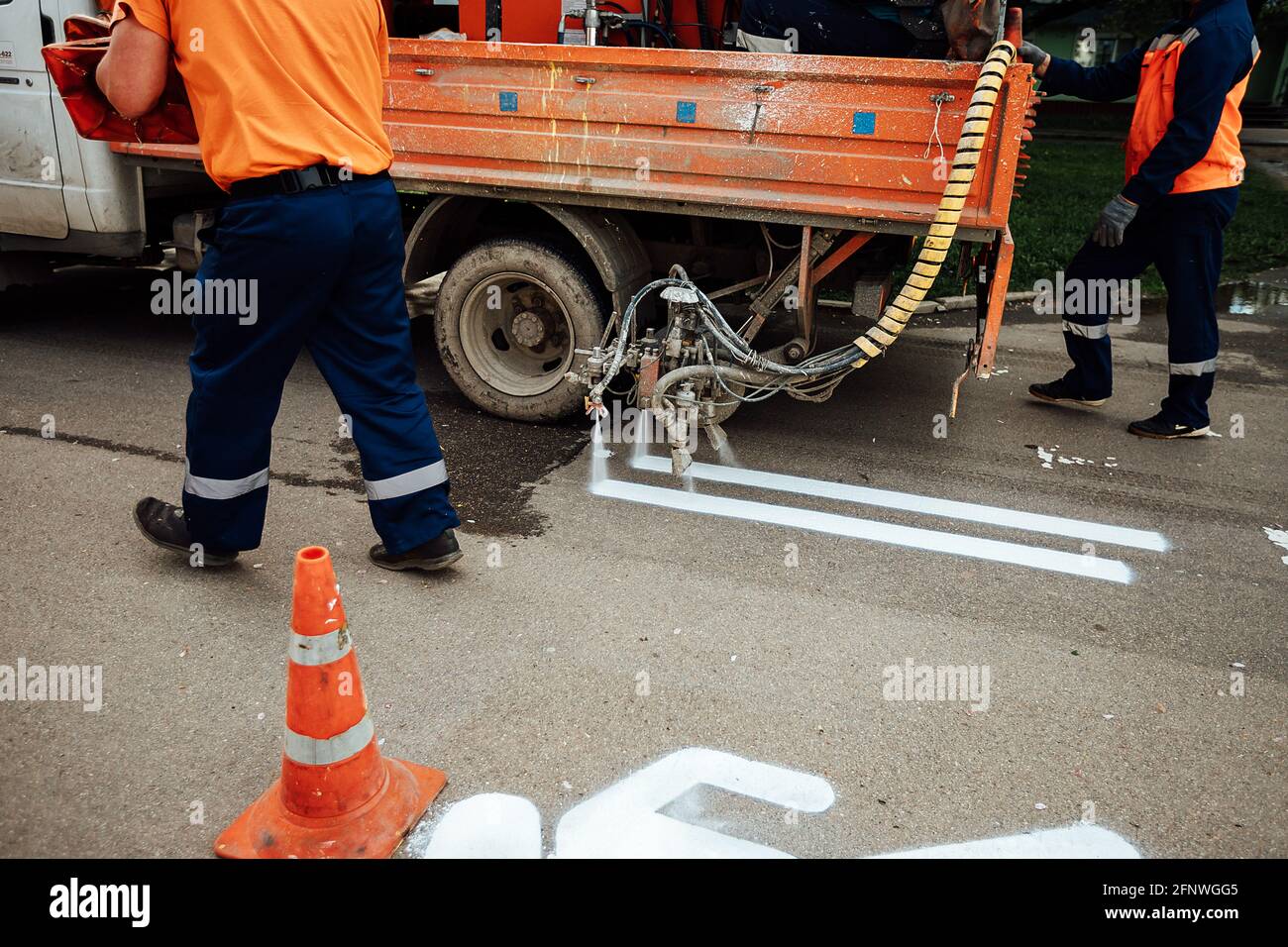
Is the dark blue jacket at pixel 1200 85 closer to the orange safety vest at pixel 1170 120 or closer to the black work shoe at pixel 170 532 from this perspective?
the orange safety vest at pixel 1170 120

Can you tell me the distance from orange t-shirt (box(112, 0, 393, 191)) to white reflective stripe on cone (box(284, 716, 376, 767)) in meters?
1.70

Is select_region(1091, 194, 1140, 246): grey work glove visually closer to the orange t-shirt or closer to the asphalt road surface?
the asphalt road surface

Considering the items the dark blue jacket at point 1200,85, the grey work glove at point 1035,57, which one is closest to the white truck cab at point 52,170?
the grey work glove at point 1035,57

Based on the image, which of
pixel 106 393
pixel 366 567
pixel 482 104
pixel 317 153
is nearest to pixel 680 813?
pixel 366 567

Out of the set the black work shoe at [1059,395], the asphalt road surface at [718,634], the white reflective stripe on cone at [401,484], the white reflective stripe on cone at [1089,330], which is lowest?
the asphalt road surface at [718,634]

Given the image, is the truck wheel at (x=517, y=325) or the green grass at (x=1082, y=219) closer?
the truck wheel at (x=517, y=325)

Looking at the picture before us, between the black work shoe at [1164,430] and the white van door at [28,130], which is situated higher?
the white van door at [28,130]

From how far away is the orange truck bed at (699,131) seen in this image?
3842 mm

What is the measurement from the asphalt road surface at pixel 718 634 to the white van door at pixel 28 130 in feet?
3.35

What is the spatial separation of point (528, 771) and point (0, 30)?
17.0ft

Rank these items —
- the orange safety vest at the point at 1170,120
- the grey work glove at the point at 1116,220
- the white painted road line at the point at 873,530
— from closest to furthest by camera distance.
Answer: the white painted road line at the point at 873,530 → the orange safety vest at the point at 1170,120 → the grey work glove at the point at 1116,220

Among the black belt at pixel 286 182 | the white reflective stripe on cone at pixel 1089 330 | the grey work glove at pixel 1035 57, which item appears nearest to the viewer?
the black belt at pixel 286 182

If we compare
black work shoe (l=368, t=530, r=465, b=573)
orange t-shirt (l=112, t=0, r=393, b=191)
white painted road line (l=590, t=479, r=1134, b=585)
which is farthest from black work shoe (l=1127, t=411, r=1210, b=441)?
orange t-shirt (l=112, t=0, r=393, b=191)

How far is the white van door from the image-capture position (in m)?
5.26
